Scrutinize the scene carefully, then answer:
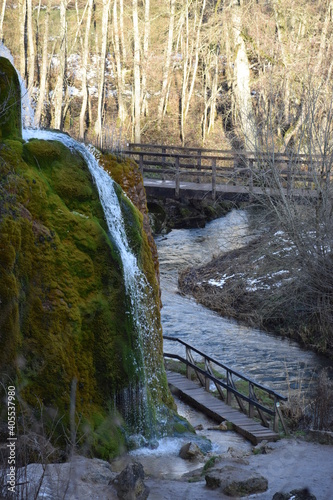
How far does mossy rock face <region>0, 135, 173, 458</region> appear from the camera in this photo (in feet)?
21.9

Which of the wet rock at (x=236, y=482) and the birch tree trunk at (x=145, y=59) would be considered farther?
the birch tree trunk at (x=145, y=59)

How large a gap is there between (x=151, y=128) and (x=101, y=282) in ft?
94.0

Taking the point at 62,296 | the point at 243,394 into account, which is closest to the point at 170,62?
the point at 243,394

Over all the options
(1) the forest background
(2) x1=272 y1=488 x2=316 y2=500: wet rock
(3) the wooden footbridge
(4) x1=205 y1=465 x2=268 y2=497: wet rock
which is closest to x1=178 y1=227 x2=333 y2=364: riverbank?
(3) the wooden footbridge

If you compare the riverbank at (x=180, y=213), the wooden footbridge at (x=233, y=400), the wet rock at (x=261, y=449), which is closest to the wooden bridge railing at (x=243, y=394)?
the wooden footbridge at (x=233, y=400)

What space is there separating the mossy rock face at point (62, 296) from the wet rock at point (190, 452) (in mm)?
741

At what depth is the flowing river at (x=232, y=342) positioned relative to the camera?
41.0 feet

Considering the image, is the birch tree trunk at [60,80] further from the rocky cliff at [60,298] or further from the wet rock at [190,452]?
the wet rock at [190,452]

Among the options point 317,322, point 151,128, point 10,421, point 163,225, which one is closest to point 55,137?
point 10,421

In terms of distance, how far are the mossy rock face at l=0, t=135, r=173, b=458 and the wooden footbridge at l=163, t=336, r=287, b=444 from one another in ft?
4.70

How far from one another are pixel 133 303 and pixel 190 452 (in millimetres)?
1841

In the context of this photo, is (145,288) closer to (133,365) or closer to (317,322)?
(133,365)

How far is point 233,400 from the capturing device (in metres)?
10.7

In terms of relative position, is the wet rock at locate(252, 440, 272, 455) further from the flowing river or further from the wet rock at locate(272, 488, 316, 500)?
the wet rock at locate(272, 488, 316, 500)
